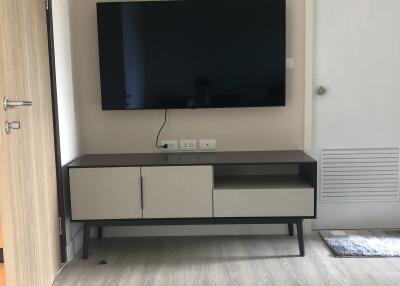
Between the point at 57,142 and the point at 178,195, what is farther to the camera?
the point at 178,195

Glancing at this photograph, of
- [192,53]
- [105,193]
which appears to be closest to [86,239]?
[105,193]

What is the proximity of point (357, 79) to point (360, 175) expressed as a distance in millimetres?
697

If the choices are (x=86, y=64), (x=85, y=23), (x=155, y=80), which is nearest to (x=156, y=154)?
(x=155, y=80)

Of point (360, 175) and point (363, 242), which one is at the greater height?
point (360, 175)

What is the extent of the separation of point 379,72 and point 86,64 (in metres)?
2.10

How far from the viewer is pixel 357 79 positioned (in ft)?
9.80

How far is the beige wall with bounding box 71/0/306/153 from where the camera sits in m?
2.97

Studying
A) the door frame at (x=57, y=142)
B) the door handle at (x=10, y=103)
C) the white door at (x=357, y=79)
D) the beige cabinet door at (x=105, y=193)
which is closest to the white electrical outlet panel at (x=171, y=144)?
the beige cabinet door at (x=105, y=193)

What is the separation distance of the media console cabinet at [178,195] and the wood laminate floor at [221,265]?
223 millimetres

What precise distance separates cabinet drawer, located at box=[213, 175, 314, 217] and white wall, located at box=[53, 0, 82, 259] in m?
0.97

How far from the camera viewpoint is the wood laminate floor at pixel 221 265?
7.66 ft

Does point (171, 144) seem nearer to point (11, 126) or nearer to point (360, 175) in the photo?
point (11, 126)

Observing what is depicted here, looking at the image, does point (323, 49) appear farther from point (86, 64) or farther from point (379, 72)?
point (86, 64)

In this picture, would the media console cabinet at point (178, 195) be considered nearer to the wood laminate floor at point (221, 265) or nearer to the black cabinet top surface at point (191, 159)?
the black cabinet top surface at point (191, 159)
